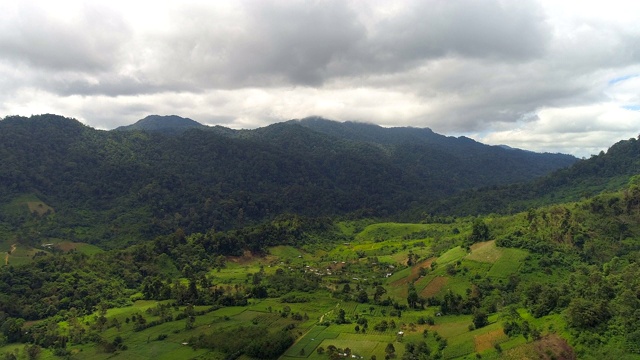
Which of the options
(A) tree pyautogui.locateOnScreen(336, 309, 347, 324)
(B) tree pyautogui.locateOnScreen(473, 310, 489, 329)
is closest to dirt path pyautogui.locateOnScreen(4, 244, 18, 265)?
(A) tree pyautogui.locateOnScreen(336, 309, 347, 324)

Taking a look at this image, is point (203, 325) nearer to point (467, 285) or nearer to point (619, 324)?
point (467, 285)

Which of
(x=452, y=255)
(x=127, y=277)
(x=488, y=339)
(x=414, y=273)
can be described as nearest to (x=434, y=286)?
(x=414, y=273)

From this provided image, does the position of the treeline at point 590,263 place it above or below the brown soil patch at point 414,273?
above

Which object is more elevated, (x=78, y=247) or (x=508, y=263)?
(x=508, y=263)

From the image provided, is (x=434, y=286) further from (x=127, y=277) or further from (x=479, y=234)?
(x=127, y=277)

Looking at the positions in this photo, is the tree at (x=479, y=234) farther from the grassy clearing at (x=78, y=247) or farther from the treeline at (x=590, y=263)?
the grassy clearing at (x=78, y=247)

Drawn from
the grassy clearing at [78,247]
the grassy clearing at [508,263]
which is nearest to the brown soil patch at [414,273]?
the grassy clearing at [508,263]
